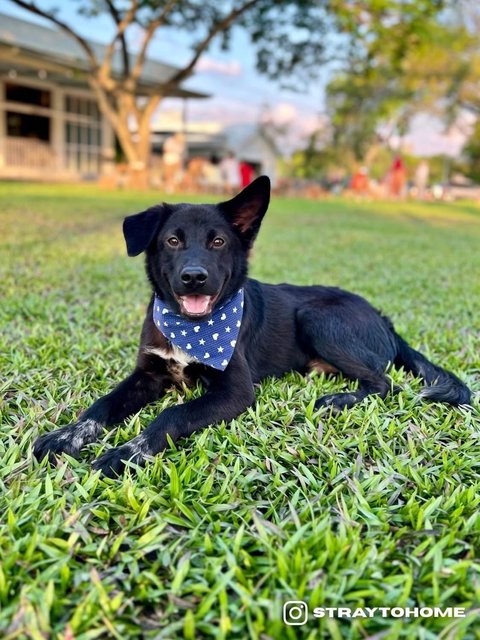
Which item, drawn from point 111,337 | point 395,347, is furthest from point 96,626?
point 111,337

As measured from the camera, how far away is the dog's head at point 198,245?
9.12 ft

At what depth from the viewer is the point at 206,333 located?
110 inches

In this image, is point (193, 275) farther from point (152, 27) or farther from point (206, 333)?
point (152, 27)

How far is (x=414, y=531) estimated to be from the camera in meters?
1.83

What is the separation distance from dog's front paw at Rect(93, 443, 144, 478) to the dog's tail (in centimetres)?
152

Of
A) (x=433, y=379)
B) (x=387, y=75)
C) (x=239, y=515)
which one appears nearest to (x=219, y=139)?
(x=387, y=75)

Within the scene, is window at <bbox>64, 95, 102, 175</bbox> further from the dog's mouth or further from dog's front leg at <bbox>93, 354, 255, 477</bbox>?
dog's front leg at <bbox>93, 354, 255, 477</bbox>

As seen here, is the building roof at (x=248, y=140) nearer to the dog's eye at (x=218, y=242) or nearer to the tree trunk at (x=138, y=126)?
the tree trunk at (x=138, y=126)

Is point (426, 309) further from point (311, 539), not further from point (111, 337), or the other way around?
point (311, 539)

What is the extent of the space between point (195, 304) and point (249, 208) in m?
0.69

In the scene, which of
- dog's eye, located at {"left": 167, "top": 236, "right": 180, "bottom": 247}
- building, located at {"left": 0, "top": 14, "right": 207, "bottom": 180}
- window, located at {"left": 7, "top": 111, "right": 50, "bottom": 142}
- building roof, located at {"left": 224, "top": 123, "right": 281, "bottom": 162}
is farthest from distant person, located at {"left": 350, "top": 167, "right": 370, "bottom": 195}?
dog's eye, located at {"left": 167, "top": 236, "right": 180, "bottom": 247}

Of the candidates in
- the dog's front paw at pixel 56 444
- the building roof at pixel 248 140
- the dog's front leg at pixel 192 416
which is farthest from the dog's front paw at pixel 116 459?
the building roof at pixel 248 140

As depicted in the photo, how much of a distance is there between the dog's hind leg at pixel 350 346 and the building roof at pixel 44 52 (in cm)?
2275

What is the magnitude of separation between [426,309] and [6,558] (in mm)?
4573
